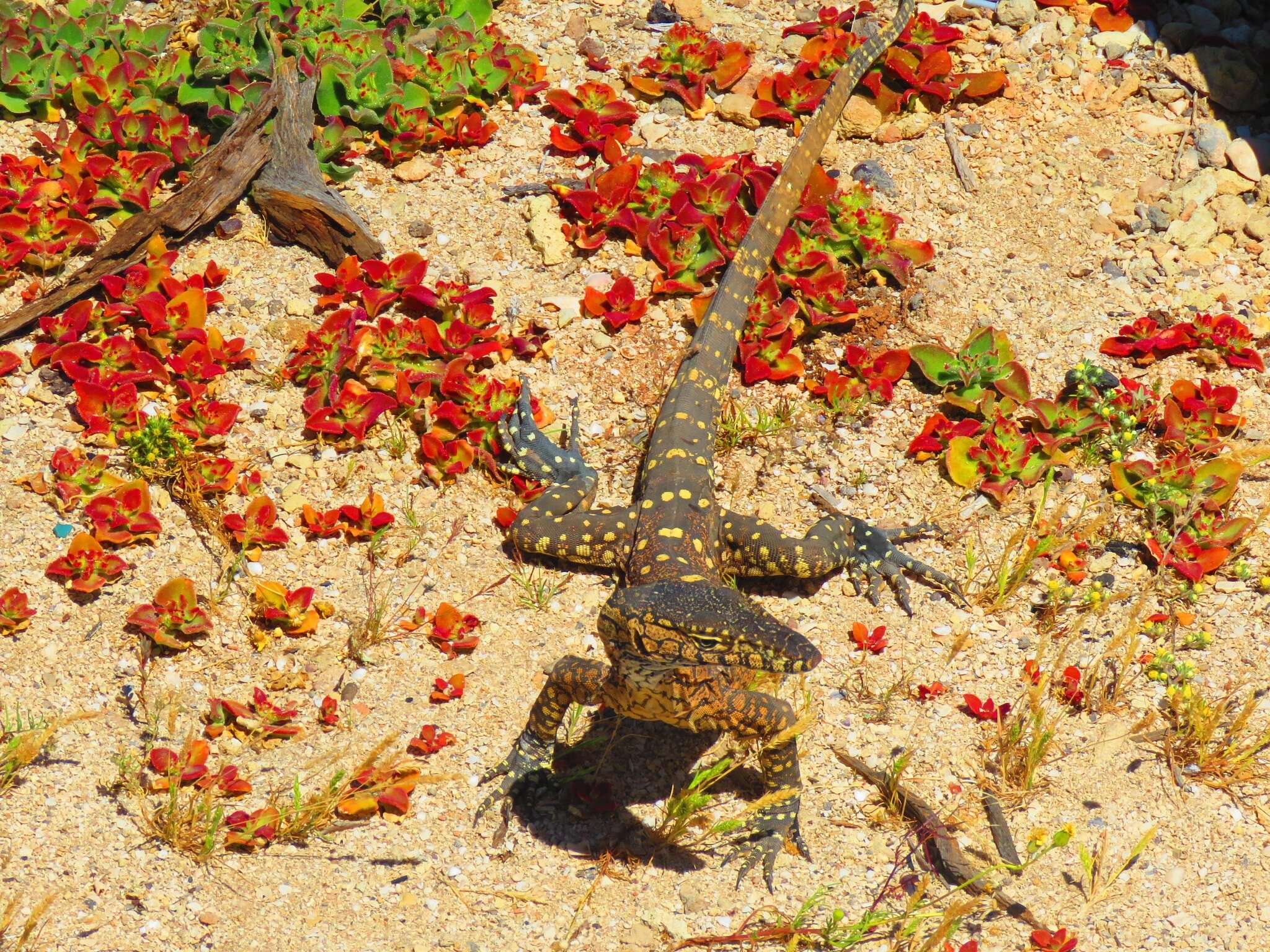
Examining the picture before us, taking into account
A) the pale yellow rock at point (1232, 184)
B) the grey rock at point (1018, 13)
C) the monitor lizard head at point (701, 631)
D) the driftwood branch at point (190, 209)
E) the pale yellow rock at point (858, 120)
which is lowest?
the driftwood branch at point (190, 209)

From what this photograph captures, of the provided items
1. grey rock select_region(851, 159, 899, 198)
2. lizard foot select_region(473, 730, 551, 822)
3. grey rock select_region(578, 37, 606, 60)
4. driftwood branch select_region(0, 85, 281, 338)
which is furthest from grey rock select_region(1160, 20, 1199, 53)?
lizard foot select_region(473, 730, 551, 822)

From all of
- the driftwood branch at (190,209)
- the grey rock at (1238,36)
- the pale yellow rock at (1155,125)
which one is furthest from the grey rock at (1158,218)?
the driftwood branch at (190,209)

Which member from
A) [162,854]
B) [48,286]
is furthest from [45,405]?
[162,854]

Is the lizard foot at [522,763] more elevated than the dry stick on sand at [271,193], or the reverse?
the dry stick on sand at [271,193]

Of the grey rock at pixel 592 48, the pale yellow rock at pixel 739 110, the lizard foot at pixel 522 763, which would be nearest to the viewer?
the lizard foot at pixel 522 763

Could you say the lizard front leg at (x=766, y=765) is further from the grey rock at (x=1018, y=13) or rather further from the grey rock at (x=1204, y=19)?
the grey rock at (x=1204, y=19)

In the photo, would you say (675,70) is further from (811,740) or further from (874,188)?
(811,740)
